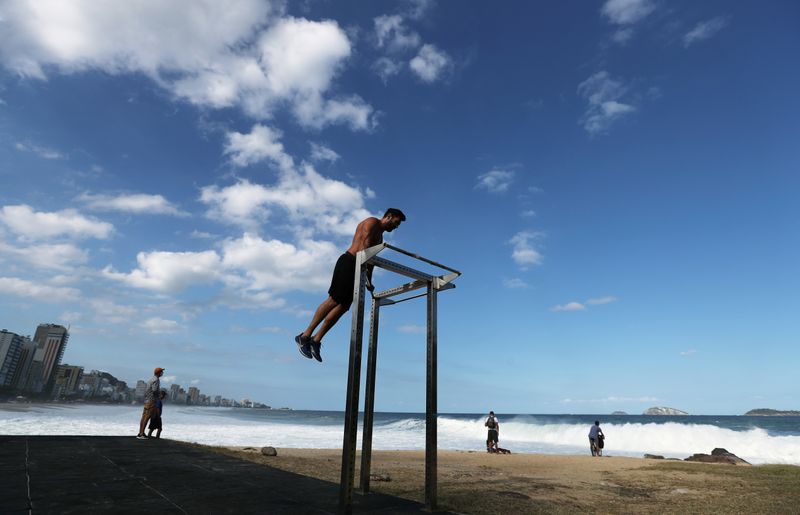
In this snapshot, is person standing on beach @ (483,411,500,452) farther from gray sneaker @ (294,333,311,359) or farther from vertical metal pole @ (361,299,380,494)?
gray sneaker @ (294,333,311,359)

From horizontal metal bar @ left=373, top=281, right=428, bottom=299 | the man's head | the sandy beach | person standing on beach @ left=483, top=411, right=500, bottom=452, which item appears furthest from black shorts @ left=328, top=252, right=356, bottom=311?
person standing on beach @ left=483, top=411, right=500, bottom=452

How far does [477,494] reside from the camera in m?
7.38

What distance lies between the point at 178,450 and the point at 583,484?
886 centimetres

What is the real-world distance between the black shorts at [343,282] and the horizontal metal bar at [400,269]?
0.98 feet

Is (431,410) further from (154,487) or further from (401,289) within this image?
(154,487)

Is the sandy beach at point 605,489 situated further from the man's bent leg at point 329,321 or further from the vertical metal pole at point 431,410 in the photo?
the man's bent leg at point 329,321

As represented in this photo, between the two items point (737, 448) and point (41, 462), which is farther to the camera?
point (737, 448)

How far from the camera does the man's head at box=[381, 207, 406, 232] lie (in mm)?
5414

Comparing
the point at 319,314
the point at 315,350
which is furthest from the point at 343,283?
the point at 315,350

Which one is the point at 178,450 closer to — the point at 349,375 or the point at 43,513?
the point at 43,513

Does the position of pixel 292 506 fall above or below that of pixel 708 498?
above

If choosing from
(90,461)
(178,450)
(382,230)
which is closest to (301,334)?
(382,230)

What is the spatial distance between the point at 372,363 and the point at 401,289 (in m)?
1.06

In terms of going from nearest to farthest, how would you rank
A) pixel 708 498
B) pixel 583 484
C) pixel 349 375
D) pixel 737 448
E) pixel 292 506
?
pixel 292 506 < pixel 349 375 < pixel 708 498 < pixel 583 484 < pixel 737 448
